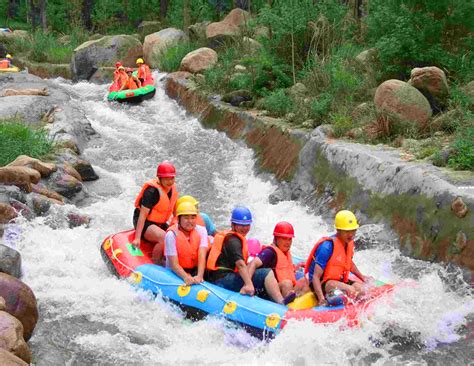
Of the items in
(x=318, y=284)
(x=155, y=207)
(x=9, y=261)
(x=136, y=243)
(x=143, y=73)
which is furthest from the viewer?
(x=143, y=73)

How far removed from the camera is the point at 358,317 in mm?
5359

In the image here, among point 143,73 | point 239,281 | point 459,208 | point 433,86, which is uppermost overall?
point 433,86

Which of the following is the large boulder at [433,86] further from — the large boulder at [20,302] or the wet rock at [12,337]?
the wet rock at [12,337]

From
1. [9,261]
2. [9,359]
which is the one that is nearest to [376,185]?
[9,261]

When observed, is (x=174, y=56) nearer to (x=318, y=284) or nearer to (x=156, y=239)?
(x=156, y=239)

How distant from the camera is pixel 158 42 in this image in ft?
73.0

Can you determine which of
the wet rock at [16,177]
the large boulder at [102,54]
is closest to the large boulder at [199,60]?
the large boulder at [102,54]

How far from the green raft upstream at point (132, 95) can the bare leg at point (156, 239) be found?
10.3m

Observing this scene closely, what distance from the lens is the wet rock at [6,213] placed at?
7.64 metres

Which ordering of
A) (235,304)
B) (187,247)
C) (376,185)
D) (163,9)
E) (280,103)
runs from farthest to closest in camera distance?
(163,9)
(280,103)
(376,185)
(187,247)
(235,304)

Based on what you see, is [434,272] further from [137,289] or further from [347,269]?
[137,289]

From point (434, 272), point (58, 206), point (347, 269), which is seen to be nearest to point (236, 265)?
point (347, 269)

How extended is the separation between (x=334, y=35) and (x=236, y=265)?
8.42 m

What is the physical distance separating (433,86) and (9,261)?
6.39 m
